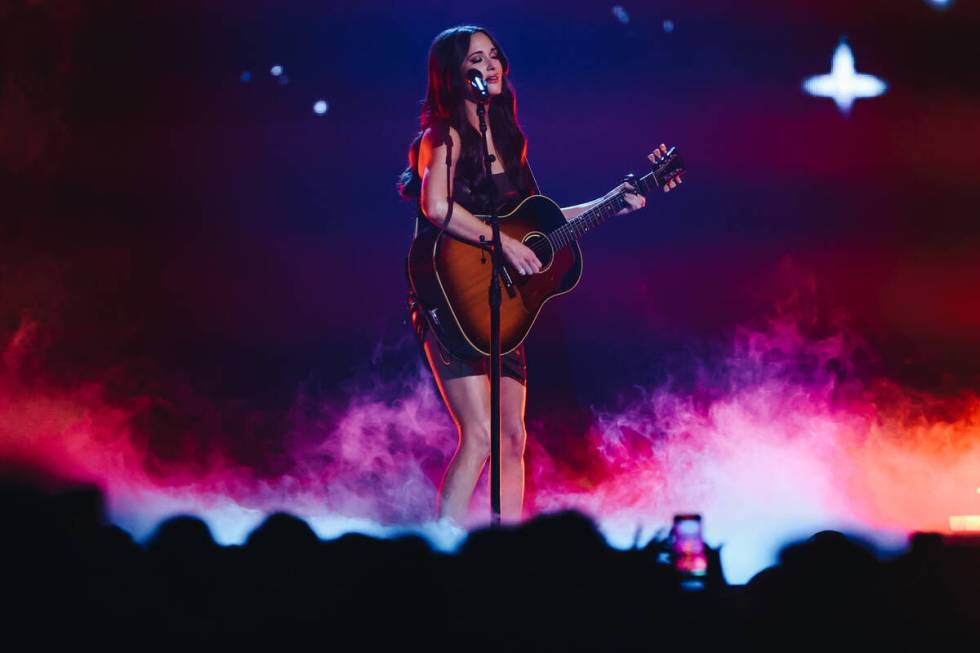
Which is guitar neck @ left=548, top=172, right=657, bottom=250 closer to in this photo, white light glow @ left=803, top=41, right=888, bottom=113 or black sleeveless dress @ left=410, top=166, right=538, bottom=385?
black sleeveless dress @ left=410, top=166, right=538, bottom=385

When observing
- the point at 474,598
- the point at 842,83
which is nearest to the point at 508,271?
the point at 474,598

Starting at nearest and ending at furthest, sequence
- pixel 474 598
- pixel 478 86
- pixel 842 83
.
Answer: pixel 474 598 → pixel 478 86 → pixel 842 83

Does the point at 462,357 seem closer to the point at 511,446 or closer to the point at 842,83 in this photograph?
the point at 511,446

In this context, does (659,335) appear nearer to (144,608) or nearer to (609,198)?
(609,198)

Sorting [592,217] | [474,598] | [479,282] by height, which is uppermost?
[592,217]

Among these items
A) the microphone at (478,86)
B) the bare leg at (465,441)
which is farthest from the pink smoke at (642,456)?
the microphone at (478,86)

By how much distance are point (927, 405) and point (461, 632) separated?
3.69m

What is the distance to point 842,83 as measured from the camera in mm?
4781

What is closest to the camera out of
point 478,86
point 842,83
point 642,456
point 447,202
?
point 478,86

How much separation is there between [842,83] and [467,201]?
2.19 metres

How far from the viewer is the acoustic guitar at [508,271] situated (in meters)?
3.68

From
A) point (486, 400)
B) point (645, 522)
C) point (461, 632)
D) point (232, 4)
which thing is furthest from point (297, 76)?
point (461, 632)

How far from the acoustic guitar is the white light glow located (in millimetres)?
1366

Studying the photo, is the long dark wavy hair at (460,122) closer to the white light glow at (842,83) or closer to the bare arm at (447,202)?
the bare arm at (447,202)
